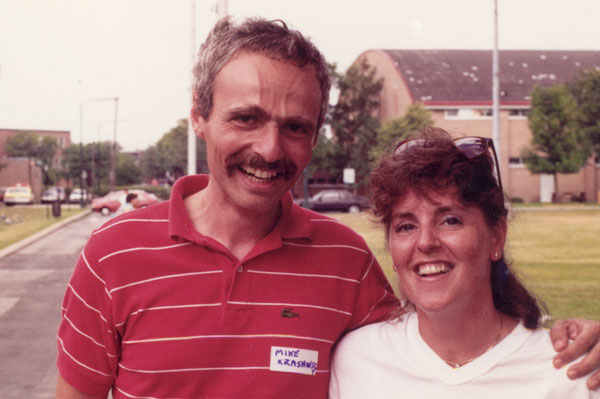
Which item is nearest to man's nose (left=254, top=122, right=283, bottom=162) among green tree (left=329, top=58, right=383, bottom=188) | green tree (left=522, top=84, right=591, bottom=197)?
green tree (left=522, top=84, right=591, bottom=197)

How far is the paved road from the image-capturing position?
23.8 ft

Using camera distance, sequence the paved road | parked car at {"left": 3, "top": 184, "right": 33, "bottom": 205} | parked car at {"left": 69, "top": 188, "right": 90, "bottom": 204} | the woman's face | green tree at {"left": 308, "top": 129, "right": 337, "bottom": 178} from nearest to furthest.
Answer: the woman's face
the paved road
green tree at {"left": 308, "top": 129, "right": 337, "bottom": 178}
parked car at {"left": 3, "top": 184, "right": 33, "bottom": 205}
parked car at {"left": 69, "top": 188, "right": 90, "bottom": 204}

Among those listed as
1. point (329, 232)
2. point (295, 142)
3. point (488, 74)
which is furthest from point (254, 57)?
point (488, 74)

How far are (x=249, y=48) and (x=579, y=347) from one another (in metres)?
1.36

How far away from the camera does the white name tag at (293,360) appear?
2426 millimetres

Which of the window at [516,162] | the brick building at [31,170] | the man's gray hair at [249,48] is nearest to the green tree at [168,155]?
the brick building at [31,170]

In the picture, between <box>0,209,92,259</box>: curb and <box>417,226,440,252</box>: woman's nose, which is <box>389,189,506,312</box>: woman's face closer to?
<box>417,226,440,252</box>: woman's nose

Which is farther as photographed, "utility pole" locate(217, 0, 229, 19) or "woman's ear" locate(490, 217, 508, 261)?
"utility pole" locate(217, 0, 229, 19)

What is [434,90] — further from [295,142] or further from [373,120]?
[295,142]

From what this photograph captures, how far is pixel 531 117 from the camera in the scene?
152 feet

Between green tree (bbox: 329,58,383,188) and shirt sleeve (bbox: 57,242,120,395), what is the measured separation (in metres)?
49.7

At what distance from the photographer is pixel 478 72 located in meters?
56.2

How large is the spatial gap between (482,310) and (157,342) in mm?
1035

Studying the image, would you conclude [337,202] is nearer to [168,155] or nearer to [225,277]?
[168,155]
